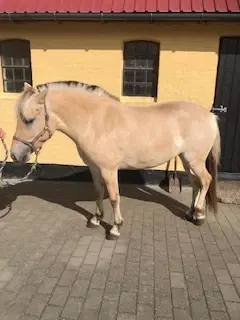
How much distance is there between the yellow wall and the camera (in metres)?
5.28

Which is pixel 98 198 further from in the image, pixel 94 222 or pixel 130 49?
pixel 130 49

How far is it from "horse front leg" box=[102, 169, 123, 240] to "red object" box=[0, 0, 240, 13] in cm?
296

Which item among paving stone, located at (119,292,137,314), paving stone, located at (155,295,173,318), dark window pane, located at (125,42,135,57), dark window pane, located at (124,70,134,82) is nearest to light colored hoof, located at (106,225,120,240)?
paving stone, located at (119,292,137,314)

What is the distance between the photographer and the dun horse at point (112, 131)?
3.56 m

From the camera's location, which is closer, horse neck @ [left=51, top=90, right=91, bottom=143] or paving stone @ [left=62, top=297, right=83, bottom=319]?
paving stone @ [left=62, top=297, right=83, bottom=319]

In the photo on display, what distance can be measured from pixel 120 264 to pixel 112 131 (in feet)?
5.33

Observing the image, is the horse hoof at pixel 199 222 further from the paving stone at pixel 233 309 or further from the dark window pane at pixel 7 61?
the dark window pane at pixel 7 61

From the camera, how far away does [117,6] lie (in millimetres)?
5023

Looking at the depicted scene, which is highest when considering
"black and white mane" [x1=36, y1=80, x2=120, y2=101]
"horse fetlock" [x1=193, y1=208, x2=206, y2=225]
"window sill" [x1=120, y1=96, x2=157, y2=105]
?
"black and white mane" [x1=36, y1=80, x2=120, y2=101]

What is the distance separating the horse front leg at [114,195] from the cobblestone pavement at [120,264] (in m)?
0.12

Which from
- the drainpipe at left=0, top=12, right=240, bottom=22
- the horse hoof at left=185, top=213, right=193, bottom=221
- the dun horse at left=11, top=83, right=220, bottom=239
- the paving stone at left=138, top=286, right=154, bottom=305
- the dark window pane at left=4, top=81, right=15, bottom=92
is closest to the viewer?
the paving stone at left=138, top=286, right=154, bottom=305

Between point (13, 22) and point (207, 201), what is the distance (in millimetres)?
4716

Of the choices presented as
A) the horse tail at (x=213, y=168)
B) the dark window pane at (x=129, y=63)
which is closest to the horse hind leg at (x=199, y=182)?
the horse tail at (x=213, y=168)

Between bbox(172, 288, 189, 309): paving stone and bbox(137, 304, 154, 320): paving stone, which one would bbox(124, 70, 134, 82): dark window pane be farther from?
bbox(137, 304, 154, 320): paving stone
